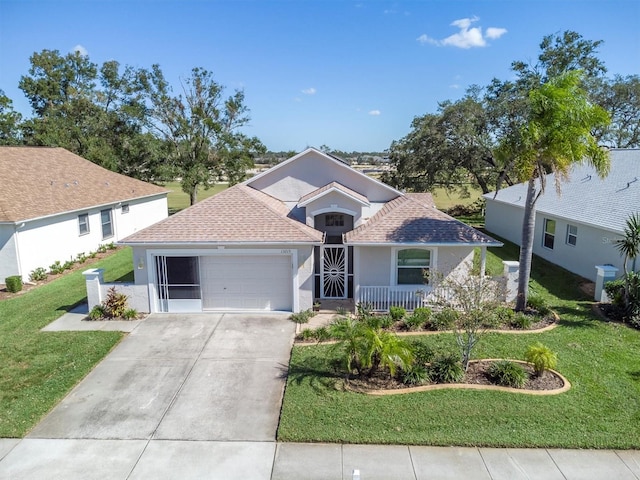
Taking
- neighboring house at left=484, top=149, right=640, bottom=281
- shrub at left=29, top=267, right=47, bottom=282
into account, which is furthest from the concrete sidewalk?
shrub at left=29, top=267, right=47, bottom=282

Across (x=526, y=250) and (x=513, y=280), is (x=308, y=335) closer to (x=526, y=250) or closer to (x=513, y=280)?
(x=513, y=280)

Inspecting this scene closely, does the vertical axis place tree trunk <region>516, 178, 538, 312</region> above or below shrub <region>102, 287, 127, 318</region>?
above

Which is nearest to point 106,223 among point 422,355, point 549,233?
point 422,355

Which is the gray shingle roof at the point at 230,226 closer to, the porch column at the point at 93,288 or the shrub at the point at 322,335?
the porch column at the point at 93,288

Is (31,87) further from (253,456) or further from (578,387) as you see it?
(578,387)

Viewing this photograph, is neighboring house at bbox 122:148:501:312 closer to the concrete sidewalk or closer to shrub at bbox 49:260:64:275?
the concrete sidewalk
